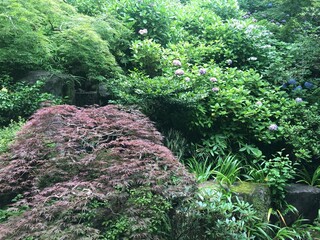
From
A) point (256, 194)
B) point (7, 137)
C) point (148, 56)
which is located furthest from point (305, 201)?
point (7, 137)

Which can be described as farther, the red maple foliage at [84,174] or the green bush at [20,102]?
the green bush at [20,102]

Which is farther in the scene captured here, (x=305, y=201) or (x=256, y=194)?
(x=305, y=201)

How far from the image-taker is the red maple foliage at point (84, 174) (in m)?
2.28

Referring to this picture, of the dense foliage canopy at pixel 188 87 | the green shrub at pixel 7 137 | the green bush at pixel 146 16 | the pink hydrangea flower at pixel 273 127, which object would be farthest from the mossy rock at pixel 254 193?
the green bush at pixel 146 16

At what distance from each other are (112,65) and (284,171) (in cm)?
317

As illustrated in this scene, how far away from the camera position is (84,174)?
2639 mm

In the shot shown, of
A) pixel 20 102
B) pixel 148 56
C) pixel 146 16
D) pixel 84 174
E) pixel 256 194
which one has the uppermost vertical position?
pixel 146 16

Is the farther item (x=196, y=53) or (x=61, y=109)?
(x=196, y=53)

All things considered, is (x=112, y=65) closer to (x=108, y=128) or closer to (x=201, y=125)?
(x=201, y=125)

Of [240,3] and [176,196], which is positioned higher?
[240,3]

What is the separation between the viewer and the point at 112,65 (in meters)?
5.18

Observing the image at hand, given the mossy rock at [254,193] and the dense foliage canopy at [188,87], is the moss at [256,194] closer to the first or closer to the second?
the mossy rock at [254,193]

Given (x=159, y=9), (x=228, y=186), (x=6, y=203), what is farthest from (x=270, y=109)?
(x=6, y=203)

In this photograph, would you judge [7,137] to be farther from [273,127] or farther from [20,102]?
[273,127]
